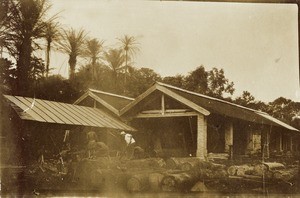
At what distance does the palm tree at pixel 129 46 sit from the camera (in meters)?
3.64

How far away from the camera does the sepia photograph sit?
3512 millimetres

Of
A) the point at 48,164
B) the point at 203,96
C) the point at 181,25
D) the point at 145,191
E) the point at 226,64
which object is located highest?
the point at 181,25

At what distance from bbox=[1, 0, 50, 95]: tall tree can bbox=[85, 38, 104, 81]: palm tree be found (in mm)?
479

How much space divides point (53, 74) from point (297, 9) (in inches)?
98.7

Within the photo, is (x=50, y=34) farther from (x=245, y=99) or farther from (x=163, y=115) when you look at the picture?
(x=245, y=99)

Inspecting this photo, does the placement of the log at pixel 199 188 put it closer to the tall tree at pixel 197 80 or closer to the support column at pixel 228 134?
the support column at pixel 228 134

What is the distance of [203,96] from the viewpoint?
3.69m

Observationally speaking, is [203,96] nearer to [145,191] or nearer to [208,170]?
[208,170]

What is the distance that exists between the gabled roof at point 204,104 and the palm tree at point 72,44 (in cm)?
67

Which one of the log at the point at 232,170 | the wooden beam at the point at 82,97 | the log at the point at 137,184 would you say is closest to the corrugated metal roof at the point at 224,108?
the log at the point at 232,170

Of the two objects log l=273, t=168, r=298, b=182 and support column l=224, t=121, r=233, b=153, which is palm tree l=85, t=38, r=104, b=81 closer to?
support column l=224, t=121, r=233, b=153

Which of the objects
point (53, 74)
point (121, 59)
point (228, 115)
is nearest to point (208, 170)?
point (228, 115)

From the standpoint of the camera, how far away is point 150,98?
12.2 feet

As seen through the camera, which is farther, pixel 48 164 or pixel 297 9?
pixel 297 9
